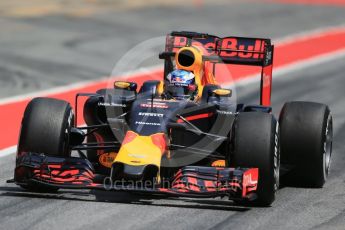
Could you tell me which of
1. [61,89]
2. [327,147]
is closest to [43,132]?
[327,147]

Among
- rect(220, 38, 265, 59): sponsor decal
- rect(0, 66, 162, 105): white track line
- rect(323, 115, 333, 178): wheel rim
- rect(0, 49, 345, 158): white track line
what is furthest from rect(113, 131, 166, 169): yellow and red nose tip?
rect(0, 49, 345, 158): white track line

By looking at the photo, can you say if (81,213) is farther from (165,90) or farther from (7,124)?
(7,124)

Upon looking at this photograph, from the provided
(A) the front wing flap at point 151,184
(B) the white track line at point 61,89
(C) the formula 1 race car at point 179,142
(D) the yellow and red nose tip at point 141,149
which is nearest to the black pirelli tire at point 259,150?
(C) the formula 1 race car at point 179,142

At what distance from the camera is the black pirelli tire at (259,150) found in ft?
41.1

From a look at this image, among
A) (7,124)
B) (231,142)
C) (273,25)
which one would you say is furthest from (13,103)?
(273,25)

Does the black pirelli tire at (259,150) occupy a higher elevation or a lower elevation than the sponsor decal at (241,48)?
lower

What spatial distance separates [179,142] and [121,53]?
49.8ft

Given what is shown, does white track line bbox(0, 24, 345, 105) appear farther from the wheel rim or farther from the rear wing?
the wheel rim

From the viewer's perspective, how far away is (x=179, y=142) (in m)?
13.4

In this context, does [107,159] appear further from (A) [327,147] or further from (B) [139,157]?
(A) [327,147]

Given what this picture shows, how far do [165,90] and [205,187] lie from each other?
2.44 meters

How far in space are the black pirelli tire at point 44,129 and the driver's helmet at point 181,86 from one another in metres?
1.64

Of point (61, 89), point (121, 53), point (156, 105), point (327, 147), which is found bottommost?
point (327, 147)

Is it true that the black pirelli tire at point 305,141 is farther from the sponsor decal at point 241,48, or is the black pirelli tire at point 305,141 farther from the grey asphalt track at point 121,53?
the sponsor decal at point 241,48
